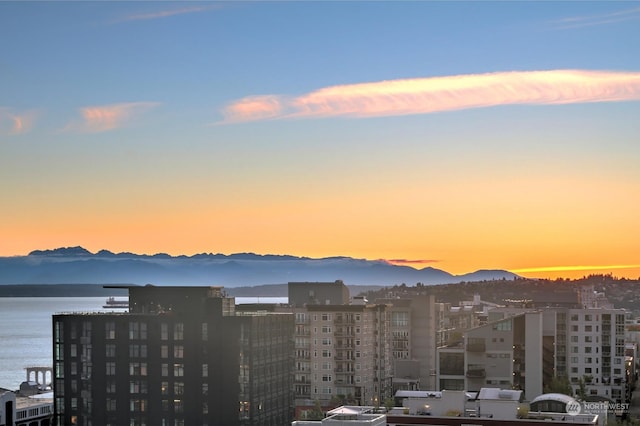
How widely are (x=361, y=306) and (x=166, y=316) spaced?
49.5 ft

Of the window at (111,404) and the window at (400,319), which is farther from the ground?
the window at (400,319)

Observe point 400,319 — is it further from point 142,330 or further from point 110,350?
point 110,350

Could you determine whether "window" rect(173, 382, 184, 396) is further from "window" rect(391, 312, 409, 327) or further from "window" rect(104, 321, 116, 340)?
"window" rect(391, 312, 409, 327)

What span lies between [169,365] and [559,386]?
26.2m

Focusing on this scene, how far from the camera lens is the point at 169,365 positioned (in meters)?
67.9

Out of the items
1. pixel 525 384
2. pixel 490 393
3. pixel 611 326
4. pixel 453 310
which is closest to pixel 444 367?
pixel 525 384

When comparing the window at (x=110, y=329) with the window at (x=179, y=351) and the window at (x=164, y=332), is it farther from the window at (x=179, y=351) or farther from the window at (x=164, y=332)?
the window at (x=179, y=351)

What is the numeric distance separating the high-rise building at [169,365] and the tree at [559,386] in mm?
19158

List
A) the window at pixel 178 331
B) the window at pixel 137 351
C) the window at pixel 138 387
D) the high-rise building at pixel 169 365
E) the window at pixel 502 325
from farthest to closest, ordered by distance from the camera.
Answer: the window at pixel 502 325 < the window at pixel 137 351 < the window at pixel 178 331 < the window at pixel 138 387 < the high-rise building at pixel 169 365

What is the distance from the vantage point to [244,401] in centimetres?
6694

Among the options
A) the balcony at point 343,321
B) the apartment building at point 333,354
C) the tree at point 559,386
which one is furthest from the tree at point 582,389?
the balcony at point 343,321

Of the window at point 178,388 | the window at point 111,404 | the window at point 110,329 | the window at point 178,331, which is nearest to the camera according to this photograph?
the window at point 178,388

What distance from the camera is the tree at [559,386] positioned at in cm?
7494

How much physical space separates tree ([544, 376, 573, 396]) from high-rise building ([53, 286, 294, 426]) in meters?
19.2
